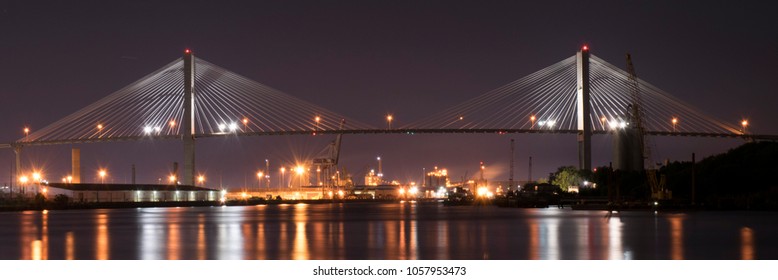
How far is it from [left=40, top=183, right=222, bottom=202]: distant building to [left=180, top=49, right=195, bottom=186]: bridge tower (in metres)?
2.33

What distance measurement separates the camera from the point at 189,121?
96.6 metres

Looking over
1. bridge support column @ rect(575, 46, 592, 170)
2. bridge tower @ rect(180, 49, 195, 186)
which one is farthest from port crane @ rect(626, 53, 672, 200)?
bridge tower @ rect(180, 49, 195, 186)

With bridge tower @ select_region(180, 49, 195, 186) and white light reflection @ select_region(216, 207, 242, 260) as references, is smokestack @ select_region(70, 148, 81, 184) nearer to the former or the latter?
bridge tower @ select_region(180, 49, 195, 186)

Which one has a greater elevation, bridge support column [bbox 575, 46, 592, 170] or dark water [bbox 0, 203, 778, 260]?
bridge support column [bbox 575, 46, 592, 170]

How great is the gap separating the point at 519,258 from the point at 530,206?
5339 cm

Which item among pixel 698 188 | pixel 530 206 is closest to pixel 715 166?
pixel 698 188

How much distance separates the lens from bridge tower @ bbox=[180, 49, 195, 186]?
3704 inches

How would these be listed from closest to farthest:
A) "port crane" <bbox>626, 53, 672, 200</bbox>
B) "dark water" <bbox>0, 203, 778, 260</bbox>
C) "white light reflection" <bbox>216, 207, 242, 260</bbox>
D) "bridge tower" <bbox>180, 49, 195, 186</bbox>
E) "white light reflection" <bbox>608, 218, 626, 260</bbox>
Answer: "white light reflection" <bbox>608, 218, 626, 260</bbox> < "white light reflection" <bbox>216, 207, 242, 260</bbox> < "dark water" <bbox>0, 203, 778, 260</bbox> < "port crane" <bbox>626, 53, 672, 200</bbox> < "bridge tower" <bbox>180, 49, 195, 186</bbox>

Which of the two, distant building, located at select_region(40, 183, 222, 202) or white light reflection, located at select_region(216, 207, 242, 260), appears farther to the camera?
distant building, located at select_region(40, 183, 222, 202)

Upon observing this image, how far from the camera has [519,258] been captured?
22375 mm

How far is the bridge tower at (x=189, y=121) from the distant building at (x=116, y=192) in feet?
7.64

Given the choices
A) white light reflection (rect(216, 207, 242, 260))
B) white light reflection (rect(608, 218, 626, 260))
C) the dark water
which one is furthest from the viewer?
the dark water

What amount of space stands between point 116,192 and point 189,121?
36.3 feet

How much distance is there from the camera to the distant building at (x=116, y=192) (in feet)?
289
